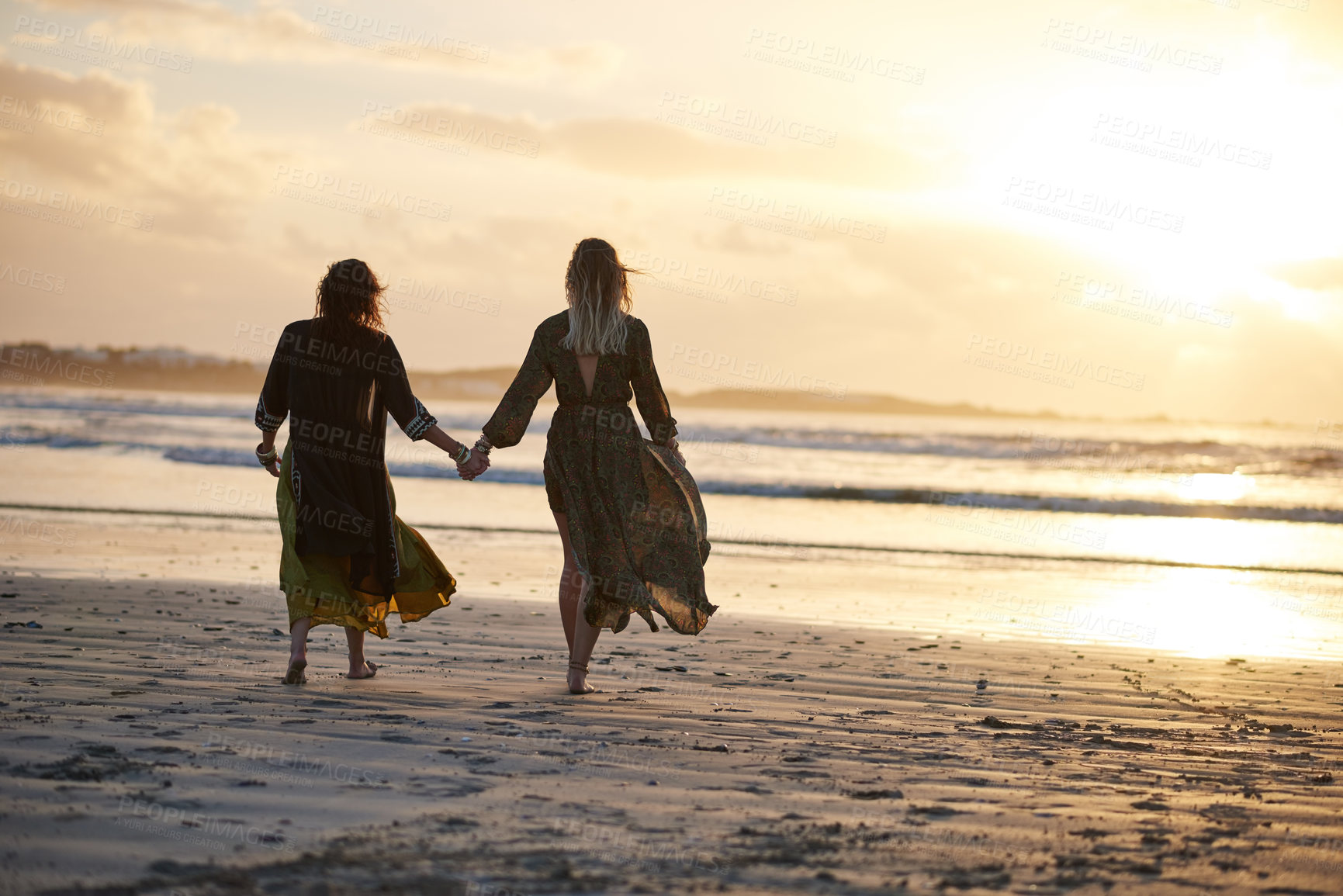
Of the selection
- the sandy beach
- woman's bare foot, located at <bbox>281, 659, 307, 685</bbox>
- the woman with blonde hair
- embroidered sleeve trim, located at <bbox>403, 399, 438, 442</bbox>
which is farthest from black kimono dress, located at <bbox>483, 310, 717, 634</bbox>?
woman's bare foot, located at <bbox>281, 659, 307, 685</bbox>

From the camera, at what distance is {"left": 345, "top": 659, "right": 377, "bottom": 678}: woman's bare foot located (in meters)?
4.86

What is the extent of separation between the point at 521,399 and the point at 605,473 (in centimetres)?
50

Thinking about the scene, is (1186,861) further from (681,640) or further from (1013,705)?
(681,640)

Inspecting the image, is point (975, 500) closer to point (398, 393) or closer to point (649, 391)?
point (649, 391)

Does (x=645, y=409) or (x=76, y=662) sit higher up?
(x=645, y=409)

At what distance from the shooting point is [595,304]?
4703 millimetres

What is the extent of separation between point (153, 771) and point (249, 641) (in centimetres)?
268

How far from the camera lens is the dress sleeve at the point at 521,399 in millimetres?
4785

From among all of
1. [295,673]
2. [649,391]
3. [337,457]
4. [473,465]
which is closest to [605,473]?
[649,391]

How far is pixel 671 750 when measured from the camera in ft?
12.1

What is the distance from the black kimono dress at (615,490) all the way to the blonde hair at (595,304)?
51 mm

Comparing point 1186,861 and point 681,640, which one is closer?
point 1186,861

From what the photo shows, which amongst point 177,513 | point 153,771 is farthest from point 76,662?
point 177,513

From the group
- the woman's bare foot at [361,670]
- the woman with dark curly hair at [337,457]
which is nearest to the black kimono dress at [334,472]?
the woman with dark curly hair at [337,457]
